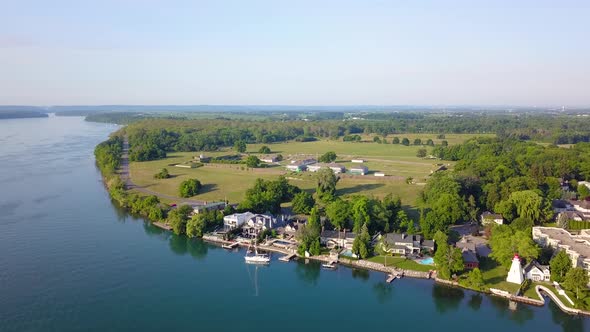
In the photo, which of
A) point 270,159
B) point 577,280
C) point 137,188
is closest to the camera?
point 577,280

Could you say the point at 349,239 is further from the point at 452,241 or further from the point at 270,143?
the point at 270,143

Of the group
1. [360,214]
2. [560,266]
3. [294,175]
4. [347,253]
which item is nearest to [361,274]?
[347,253]

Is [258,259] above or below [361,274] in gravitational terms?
above

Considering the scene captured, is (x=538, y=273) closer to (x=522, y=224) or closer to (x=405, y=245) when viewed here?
(x=522, y=224)

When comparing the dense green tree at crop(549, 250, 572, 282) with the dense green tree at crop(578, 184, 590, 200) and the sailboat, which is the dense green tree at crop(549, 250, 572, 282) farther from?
the dense green tree at crop(578, 184, 590, 200)

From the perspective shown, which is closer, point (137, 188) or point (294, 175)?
point (137, 188)

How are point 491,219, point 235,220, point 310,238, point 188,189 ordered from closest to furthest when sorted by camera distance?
1. point 310,238
2. point 491,219
3. point 235,220
4. point 188,189

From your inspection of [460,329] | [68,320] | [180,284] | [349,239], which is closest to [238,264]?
[180,284]
